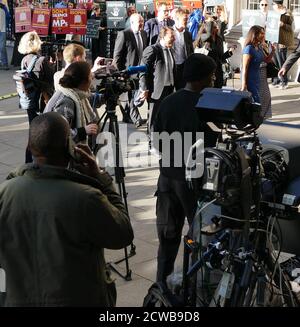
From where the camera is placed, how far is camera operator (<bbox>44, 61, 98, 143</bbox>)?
5.39m

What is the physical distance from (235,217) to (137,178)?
4872mm

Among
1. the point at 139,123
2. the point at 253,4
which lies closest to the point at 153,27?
the point at 139,123

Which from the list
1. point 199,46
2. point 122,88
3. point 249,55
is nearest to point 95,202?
point 122,88

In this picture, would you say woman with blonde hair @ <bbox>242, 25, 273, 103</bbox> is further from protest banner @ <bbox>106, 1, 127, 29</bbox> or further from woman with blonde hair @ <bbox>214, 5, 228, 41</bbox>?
protest banner @ <bbox>106, 1, 127, 29</bbox>

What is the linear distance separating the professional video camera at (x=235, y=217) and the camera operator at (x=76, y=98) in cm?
198

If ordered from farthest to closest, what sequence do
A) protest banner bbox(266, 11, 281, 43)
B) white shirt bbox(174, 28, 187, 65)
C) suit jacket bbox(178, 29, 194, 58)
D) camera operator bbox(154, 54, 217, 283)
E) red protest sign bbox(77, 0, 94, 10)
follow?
red protest sign bbox(77, 0, 94, 10) → protest banner bbox(266, 11, 281, 43) → suit jacket bbox(178, 29, 194, 58) → white shirt bbox(174, 28, 187, 65) → camera operator bbox(154, 54, 217, 283)

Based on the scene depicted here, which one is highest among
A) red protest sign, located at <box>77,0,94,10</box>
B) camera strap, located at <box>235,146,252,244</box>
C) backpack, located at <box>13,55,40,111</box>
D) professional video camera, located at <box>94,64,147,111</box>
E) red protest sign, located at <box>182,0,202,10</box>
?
red protest sign, located at <box>182,0,202,10</box>

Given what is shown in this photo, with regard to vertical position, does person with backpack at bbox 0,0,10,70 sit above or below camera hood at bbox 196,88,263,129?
below

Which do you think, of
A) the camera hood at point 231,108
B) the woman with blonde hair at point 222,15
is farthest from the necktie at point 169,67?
the woman with blonde hair at point 222,15

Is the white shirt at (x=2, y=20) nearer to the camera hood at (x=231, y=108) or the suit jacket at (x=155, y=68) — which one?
the suit jacket at (x=155, y=68)

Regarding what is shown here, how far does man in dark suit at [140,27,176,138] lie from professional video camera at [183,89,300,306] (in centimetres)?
518

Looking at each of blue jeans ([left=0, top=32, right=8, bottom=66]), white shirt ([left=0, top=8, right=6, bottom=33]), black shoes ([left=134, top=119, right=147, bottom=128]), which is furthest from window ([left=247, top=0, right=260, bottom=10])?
black shoes ([left=134, top=119, right=147, bottom=128])

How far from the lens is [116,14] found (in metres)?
16.4

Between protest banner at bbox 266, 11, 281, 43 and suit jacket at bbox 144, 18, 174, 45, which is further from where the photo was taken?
protest banner at bbox 266, 11, 281, 43
